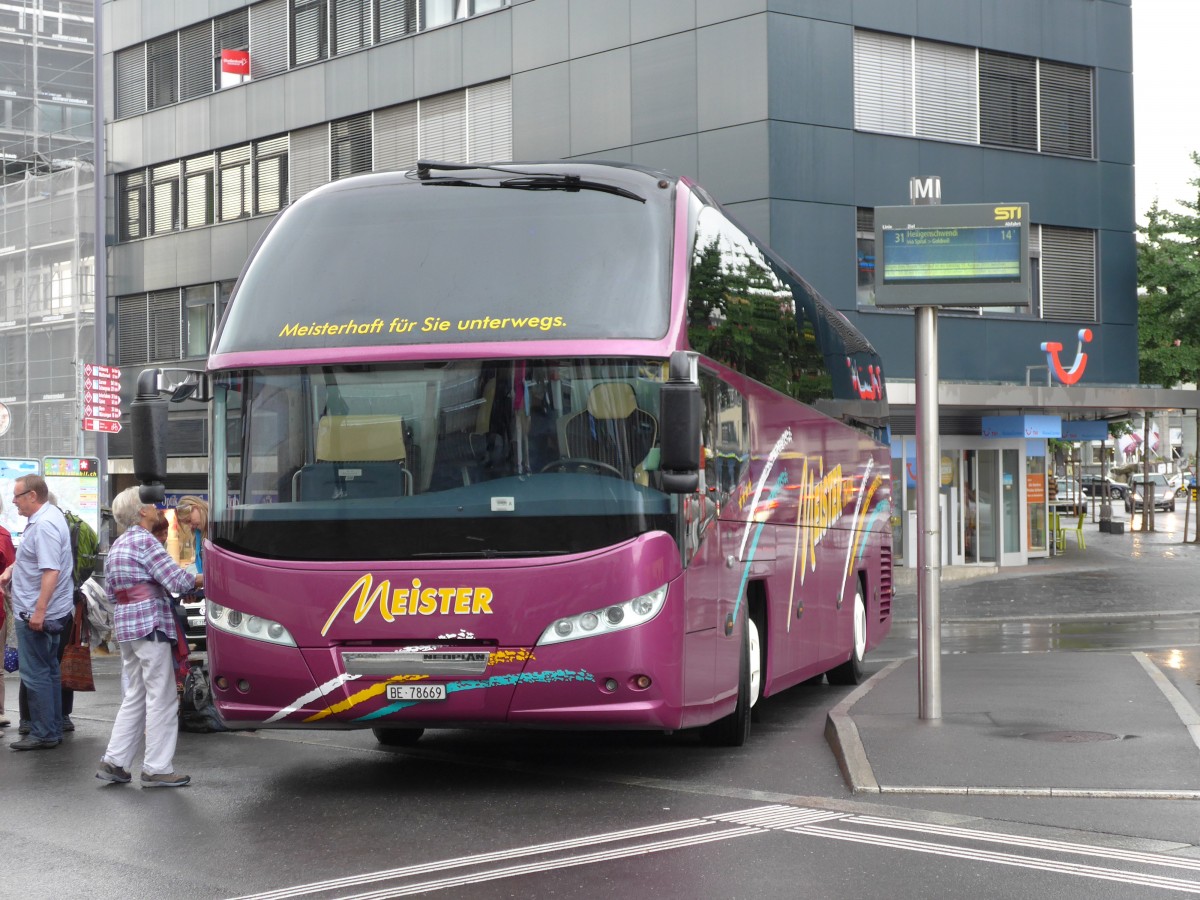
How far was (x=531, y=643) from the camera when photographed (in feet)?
28.3

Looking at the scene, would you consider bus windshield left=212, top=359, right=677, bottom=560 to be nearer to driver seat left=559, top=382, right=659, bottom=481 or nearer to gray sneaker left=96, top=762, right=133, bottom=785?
driver seat left=559, top=382, right=659, bottom=481

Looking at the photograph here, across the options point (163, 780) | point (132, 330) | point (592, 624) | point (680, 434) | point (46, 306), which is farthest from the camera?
point (46, 306)

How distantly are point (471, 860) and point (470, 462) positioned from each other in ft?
7.75

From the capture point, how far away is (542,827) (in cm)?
793

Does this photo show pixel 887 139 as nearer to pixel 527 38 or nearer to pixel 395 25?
pixel 527 38

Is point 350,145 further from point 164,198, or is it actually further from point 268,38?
point 164,198

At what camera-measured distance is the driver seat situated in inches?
344

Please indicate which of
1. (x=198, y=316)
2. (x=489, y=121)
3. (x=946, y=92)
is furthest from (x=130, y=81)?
(x=946, y=92)

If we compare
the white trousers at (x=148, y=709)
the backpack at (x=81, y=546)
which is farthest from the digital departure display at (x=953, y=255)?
the backpack at (x=81, y=546)

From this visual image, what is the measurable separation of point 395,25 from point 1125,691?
25.7 metres

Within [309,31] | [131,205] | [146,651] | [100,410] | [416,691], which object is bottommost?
[416,691]

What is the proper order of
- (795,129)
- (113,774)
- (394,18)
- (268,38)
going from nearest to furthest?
(113,774) → (795,129) → (394,18) → (268,38)

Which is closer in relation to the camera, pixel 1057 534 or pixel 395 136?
pixel 395 136

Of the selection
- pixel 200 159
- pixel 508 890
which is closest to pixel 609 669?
pixel 508 890
